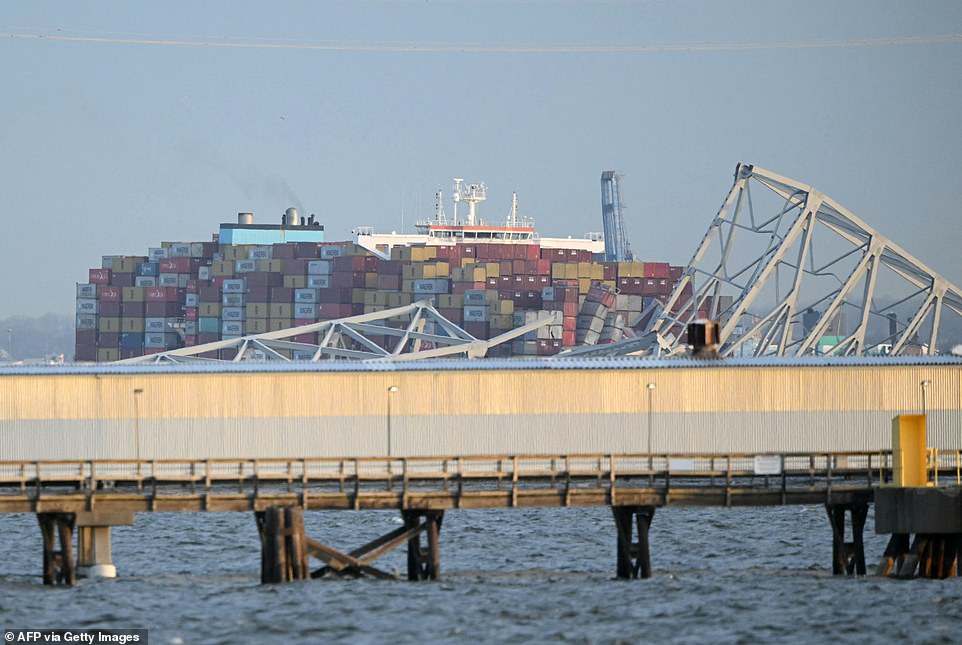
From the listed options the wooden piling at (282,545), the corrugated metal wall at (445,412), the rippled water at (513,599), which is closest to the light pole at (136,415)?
the corrugated metal wall at (445,412)

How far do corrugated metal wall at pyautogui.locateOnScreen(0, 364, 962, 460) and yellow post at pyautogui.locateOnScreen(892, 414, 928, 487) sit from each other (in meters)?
16.4

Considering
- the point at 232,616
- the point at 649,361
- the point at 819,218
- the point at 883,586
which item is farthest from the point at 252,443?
the point at 819,218

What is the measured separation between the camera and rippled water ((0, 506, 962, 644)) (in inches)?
1583

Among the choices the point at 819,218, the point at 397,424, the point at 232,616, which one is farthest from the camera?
the point at 819,218

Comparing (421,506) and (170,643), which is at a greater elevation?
(421,506)

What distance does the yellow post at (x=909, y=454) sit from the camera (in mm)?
47031

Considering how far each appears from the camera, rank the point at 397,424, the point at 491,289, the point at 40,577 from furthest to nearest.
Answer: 1. the point at 491,289
2. the point at 397,424
3. the point at 40,577

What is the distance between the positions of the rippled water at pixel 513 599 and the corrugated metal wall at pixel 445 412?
376 cm

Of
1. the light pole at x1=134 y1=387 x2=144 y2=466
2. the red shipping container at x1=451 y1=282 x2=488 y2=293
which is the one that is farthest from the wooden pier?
the red shipping container at x1=451 y1=282 x2=488 y2=293

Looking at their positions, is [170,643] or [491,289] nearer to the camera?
[170,643]

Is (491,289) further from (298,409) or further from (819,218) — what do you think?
(298,409)

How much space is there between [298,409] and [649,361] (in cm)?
1438

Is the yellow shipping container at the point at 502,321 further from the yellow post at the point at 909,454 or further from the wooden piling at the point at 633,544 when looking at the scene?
the yellow post at the point at 909,454

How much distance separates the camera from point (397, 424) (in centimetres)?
6259
